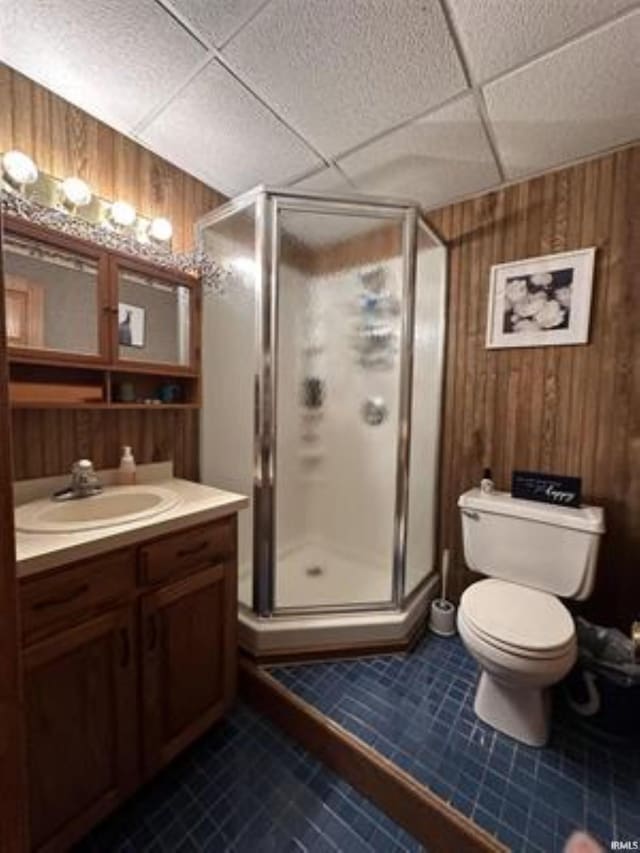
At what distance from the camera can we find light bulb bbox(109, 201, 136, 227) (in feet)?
4.87

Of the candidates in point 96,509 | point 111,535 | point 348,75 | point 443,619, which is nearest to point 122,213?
point 348,75

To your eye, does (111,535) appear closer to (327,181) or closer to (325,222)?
(325,222)

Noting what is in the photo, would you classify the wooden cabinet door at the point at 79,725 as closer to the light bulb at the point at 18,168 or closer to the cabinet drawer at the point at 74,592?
the cabinet drawer at the point at 74,592

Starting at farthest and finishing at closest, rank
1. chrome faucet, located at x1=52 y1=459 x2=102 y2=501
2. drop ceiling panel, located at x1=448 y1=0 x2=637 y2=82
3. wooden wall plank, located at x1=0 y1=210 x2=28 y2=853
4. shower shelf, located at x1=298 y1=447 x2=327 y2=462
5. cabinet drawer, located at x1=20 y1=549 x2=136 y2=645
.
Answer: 1. shower shelf, located at x1=298 y1=447 x2=327 y2=462
2. chrome faucet, located at x1=52 y1=459 x2=102 y2=501
3. drop ceiling panel, located at x1=448 y1=0 x2=637 y2=82
4. cabinet drawer, located at x1=20 y1=549 x2=136 y2=645
5. wooden wall plank, located at x1=0 y1=210 x2=28 y2=853

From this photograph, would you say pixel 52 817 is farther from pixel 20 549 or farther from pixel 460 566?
pixel 460 566

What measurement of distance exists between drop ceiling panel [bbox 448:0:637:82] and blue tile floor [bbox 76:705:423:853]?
7.44 ft

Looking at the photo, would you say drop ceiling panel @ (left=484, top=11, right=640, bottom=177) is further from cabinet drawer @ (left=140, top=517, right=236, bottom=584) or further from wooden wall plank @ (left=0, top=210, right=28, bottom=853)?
cabinet drawer @ (left=140, top=517, right=236, bottom=584)

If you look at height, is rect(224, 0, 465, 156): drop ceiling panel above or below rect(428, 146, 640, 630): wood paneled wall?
above

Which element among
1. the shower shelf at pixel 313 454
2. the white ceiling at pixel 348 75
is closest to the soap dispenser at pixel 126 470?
the shower shelf at pixel 313 454

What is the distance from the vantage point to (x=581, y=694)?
1394 millimetres

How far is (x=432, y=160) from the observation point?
1.65 metres

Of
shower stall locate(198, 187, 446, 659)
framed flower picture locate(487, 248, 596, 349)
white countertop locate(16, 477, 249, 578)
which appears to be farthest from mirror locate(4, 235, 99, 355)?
framed flower picture locate(487, 248, 596, 349)

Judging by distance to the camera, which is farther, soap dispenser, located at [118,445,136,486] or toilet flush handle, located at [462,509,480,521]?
toilet flush handle, located at [462,509,480,521]

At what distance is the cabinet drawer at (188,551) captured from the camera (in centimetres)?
110
